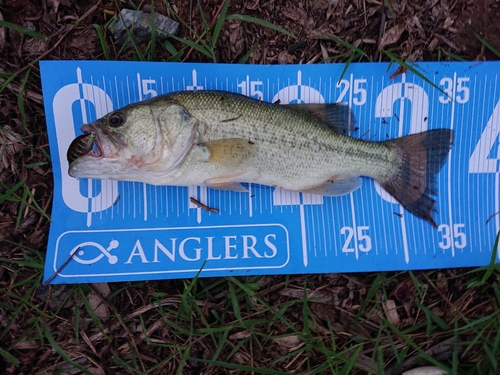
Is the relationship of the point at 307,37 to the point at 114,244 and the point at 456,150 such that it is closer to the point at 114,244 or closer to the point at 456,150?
the point at 456,150

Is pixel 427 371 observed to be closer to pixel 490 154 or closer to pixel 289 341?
pixel 289 341

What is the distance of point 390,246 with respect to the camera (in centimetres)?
305

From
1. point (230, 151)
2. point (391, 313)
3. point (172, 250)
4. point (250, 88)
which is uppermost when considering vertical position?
point (250, 88)

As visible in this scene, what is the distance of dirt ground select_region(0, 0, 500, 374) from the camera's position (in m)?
2.97

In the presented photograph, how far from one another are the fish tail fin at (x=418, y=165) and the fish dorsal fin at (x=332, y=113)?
415mm

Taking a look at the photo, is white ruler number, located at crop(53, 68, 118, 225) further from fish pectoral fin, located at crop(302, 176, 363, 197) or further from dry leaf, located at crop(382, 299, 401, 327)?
dry leaf, located at crop(382, 299, 401, 327)

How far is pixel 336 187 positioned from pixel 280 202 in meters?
0.47

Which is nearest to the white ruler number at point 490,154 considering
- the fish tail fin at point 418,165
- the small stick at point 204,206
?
the fish tail fin at point 418,165

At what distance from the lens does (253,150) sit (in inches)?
105

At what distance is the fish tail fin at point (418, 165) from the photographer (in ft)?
9.67

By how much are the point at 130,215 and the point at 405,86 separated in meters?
2.51

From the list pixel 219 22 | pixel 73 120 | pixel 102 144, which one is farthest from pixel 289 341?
pixel 219 22

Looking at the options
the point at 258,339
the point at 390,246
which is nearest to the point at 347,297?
the point at 390,246

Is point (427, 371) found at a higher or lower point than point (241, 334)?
lower
